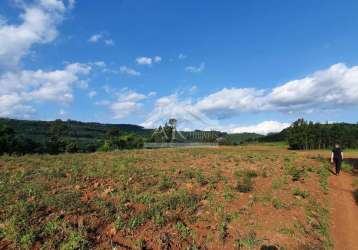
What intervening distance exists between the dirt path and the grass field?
1.19 feet

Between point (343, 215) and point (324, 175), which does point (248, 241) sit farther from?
point (324, 175)

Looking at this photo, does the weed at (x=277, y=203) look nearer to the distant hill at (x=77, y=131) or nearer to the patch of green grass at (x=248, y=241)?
the patch of green grass at (x=248, y=241)

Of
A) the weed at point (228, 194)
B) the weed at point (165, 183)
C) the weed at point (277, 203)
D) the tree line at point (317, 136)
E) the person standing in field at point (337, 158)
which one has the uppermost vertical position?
the tree line at point (317, 136)

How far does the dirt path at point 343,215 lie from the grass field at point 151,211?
362mm

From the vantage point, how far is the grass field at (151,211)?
7.80 m

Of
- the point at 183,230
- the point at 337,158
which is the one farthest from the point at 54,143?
the point at 183,230

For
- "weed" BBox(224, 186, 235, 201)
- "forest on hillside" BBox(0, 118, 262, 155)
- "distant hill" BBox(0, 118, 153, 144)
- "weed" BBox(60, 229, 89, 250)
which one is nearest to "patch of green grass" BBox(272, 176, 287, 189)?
"weed" BBox(224, 186, 235, 201)

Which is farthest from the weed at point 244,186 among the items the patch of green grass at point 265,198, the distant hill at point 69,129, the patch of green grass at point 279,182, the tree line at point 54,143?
the distant hill at point 69,129

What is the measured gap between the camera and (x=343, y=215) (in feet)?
40.1

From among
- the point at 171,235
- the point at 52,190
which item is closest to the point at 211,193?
the point at 171,235

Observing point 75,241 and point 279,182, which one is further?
point 279,182

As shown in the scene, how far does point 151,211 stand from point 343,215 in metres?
7.97

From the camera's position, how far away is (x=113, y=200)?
10.1 metres

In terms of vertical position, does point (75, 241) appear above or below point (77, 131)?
below
